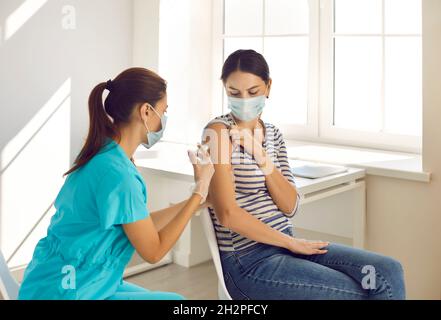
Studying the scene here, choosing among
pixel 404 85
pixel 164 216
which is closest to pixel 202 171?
pixel 164 216

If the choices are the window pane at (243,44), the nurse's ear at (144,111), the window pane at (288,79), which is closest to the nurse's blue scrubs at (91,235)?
the nurse's ear at (144,111)

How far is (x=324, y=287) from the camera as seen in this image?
5.44ft

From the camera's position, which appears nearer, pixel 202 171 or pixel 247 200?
pixel 202 171

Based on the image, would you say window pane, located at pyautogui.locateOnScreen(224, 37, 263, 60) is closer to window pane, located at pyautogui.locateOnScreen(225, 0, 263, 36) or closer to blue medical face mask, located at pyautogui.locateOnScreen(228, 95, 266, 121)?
window pane, located at pyautogui.locateOnScreen(225, 0, 263, 36)

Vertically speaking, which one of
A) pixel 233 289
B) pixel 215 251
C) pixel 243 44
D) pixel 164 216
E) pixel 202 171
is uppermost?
pixel 243 44

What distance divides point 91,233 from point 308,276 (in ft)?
2.07

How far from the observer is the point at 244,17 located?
343 cm

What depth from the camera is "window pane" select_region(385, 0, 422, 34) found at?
282 centimetres

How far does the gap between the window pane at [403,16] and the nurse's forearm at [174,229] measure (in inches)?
69.8

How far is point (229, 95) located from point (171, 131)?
5.62ft

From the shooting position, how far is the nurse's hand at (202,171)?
1.58m

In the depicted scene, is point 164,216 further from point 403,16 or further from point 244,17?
point 244,17
